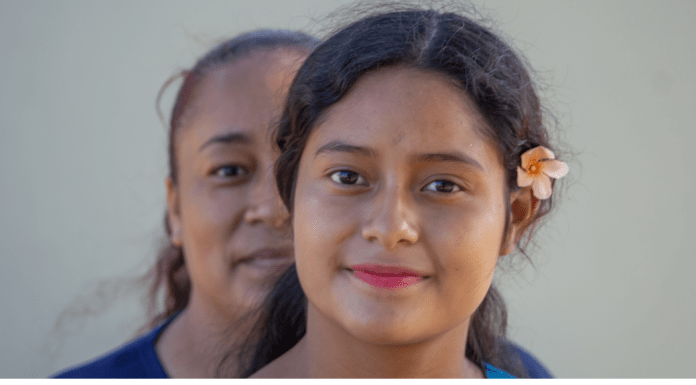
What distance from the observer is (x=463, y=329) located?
120 cm

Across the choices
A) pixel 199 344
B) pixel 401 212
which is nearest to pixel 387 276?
pixel 401 212

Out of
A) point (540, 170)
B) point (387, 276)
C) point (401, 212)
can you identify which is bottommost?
point (387, 276)

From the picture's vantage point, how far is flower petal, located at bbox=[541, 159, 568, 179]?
117 cm

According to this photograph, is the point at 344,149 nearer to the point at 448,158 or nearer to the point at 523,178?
the point at 448,158

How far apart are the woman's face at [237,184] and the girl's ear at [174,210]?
11cm

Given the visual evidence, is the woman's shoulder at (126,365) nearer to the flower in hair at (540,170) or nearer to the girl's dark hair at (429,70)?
the girl's dark hair at (429,70)

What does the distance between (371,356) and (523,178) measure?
0.41 m

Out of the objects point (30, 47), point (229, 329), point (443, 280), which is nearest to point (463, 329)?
point (443, 280)

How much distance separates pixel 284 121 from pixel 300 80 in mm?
89

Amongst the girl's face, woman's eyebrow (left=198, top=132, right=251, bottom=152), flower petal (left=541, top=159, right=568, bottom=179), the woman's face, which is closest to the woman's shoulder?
the woman's face

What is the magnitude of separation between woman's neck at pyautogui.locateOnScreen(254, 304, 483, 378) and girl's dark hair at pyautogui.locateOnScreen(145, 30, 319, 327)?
0.65 m

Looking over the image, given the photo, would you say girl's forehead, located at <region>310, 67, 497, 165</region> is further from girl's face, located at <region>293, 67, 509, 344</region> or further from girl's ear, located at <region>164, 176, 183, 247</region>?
girl's ear, located at <region>164, 176, 183, 247</region>

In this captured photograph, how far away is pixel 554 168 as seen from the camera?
117cm

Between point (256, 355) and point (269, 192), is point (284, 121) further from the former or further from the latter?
point (256, 355)
